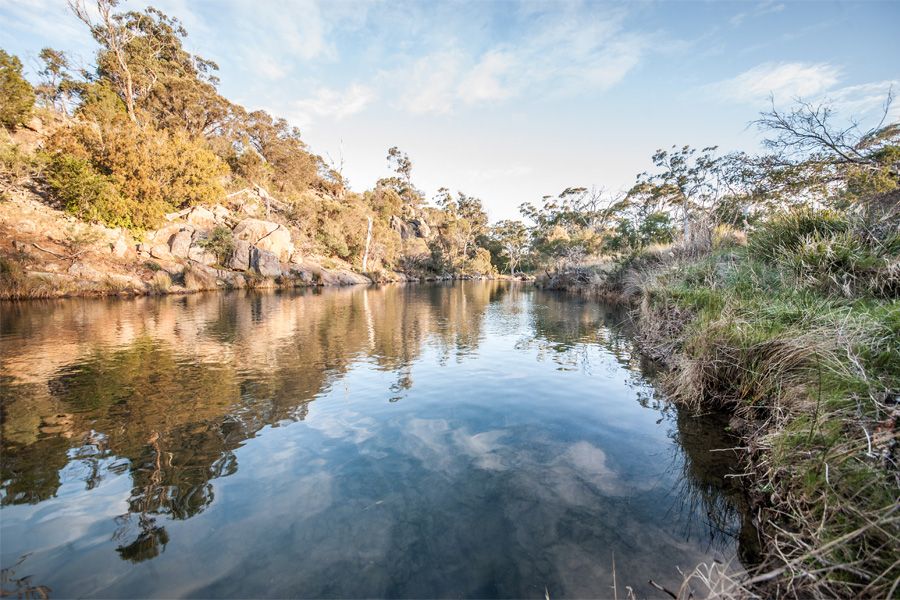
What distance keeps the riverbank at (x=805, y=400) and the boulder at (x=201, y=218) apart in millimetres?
39293

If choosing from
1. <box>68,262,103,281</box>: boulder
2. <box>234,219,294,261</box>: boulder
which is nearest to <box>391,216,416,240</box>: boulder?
<box>234,219,294,261</box>: boulder

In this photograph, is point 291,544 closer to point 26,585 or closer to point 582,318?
point 26,585

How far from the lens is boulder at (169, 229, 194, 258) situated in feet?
99.9

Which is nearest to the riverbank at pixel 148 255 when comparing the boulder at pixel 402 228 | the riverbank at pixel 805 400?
the riverbank at pixel 805 400

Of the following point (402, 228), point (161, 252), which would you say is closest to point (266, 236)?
point (161, 252)

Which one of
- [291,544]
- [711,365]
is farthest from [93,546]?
[711,365]

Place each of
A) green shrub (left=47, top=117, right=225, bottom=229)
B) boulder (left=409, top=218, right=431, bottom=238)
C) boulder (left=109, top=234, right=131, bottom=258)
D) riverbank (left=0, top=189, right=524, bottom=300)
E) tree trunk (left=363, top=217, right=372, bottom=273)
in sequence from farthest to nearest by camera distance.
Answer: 1. boulder (left=409, top=218, right=431, bottom=238)
2. tree trunk (left=363, top=217, right=372, bottom=273)
3. boulder (left=109, top=234, right=131, bottom=258)
4. green shrub (left=47, top=117, right=225, bottom=229)
5. riverbank (left=0, top=189, right=524, bottom=300)

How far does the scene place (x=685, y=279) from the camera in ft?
37.4

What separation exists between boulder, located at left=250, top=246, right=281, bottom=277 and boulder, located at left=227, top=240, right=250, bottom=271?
519 millimetres

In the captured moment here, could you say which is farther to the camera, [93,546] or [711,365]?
[711,365]

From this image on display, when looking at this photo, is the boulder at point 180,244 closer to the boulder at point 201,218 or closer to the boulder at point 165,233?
the boulder at point 165,233

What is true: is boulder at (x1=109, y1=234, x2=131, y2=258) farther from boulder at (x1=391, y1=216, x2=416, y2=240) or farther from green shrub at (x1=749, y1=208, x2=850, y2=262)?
boulder at (x1=391, y1=216, x2=416, y2=240)

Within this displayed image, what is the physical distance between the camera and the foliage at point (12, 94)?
27.2 meters

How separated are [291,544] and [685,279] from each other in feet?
40.3
